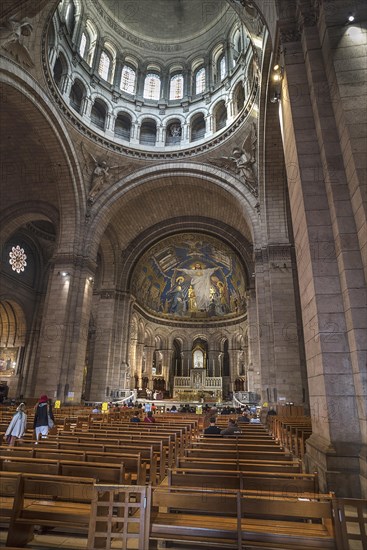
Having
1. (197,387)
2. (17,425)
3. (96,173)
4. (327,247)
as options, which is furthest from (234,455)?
(197,387)

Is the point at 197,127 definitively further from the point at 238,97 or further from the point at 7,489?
the point at 7,489

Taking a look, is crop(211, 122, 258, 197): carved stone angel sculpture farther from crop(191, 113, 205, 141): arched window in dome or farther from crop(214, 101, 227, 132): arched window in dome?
crop(191, 113, 205, 141): arched window in dome

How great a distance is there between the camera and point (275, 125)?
45.9 ft

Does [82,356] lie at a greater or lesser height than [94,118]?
lesser

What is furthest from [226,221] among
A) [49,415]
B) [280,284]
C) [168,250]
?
[49,415]

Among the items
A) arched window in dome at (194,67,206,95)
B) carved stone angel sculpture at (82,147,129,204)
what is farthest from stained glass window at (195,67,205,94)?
carved stone angel sculpture at (82,147,129,204)

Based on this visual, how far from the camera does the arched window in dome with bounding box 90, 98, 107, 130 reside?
2033 cm

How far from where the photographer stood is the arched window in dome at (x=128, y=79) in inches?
890

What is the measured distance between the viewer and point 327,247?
216 inches

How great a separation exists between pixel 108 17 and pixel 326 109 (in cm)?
2274

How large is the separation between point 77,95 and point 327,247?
1980 centimetres

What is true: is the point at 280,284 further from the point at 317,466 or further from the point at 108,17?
the point at 108,17

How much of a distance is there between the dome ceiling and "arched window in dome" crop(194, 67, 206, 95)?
2.61 metres

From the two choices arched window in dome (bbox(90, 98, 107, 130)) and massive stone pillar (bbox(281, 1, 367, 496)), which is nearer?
massive stone pillar (bbox(281, 1, 367, 496))
